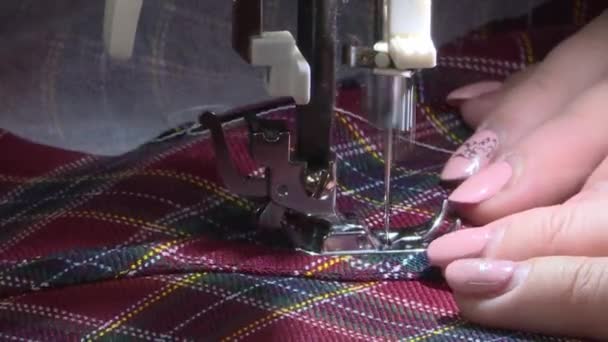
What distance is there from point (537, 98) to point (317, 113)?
0.87 feet

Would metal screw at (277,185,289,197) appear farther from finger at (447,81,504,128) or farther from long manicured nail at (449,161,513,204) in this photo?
finger at (447,81,504,128)

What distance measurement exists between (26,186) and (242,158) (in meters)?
0.19

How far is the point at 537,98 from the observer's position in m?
0.82

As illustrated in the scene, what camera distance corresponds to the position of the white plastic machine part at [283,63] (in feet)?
1.85

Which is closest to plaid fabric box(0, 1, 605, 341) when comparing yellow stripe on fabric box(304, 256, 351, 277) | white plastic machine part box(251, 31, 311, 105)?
yellow stripe on fabric box(304, 256, 351, 277)

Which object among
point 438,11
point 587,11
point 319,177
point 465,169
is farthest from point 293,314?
point 587,11

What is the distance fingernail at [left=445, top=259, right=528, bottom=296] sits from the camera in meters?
0.58

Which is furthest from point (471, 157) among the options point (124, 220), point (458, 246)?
point (124, 220)

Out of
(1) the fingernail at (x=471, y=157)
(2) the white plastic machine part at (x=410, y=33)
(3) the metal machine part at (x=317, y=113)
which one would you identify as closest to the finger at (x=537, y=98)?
(1) the fingernail at (x=471, y=157)

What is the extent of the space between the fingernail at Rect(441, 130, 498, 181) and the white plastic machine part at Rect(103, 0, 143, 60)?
1.02ft

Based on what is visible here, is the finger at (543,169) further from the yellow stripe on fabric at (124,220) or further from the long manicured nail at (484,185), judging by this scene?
the yellow stripe on fabric at (124,220)

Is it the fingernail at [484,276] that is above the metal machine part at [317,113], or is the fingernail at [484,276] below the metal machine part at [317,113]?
below

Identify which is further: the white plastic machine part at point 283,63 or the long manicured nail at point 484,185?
the long manicured nail at point 484,185

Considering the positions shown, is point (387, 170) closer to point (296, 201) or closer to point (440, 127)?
point (296, 201)
